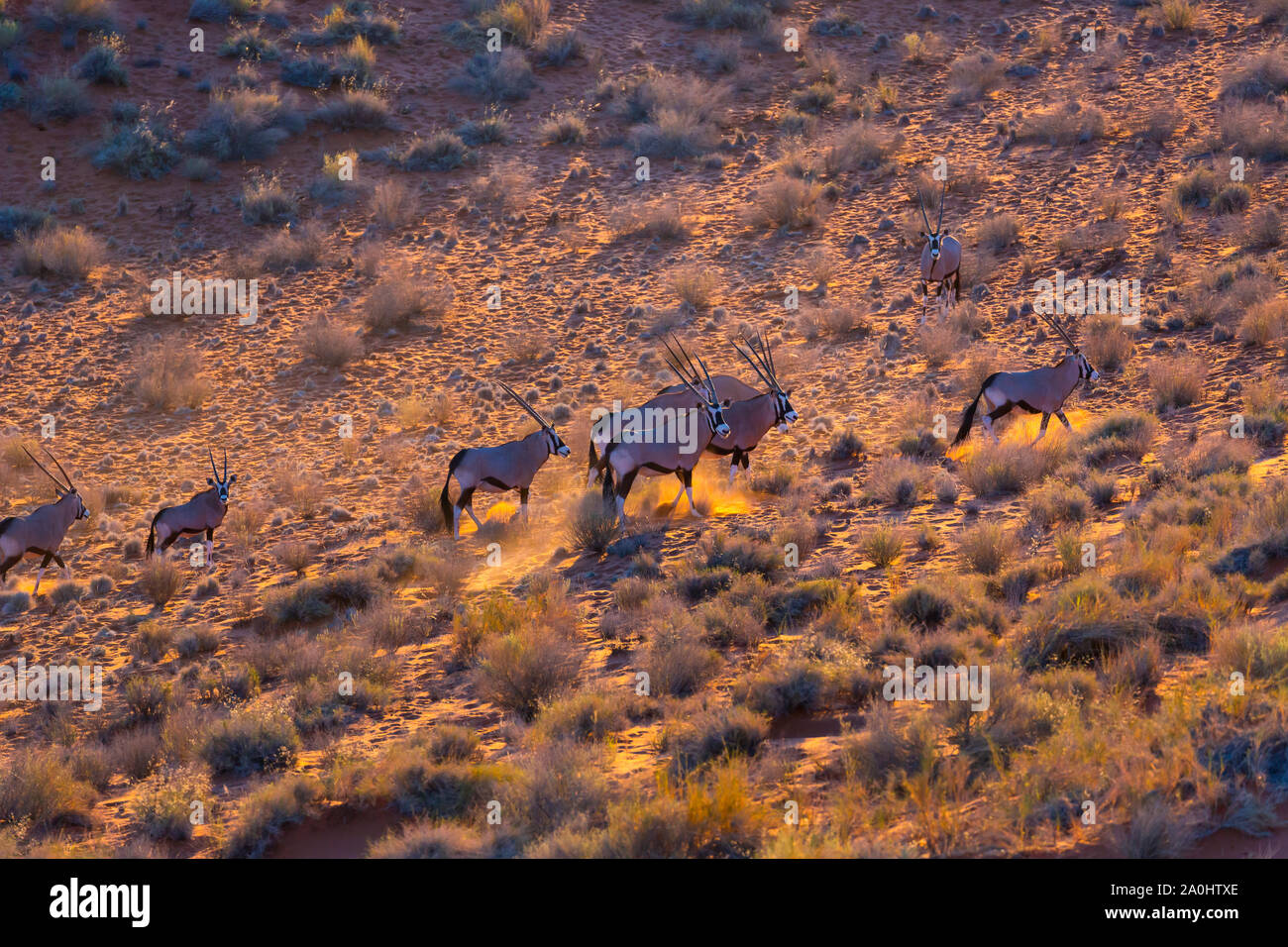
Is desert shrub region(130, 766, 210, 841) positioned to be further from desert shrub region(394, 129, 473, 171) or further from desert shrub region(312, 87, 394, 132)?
desert shrub region(312, 87, 394, 132)

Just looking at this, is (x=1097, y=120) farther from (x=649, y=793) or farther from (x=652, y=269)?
(x=649, y=793)

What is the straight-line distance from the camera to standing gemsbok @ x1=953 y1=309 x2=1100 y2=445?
1485 centimetres

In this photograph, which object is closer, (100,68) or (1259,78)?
(1259,78)

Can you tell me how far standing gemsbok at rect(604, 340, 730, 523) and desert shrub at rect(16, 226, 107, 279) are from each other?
46.8ft

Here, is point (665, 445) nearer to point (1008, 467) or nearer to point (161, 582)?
point (1008, 467)

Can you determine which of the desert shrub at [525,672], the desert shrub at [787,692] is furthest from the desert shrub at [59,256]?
the desert shrub at [787,692]

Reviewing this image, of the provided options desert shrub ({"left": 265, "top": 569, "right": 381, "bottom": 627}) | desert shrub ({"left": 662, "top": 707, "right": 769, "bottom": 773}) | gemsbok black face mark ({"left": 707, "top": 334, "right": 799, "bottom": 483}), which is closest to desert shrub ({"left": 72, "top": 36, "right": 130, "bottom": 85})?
desert shrub ({"left": 265, "top": 569, "right": 381, "bottom": 627})

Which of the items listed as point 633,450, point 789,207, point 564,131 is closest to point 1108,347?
point 633,450

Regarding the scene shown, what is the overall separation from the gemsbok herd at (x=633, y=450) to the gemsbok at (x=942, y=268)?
4622mm

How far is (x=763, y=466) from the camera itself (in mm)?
15398

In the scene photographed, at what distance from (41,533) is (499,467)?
5.50 meters

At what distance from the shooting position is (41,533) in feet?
46.6

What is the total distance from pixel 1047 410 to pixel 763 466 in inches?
143
